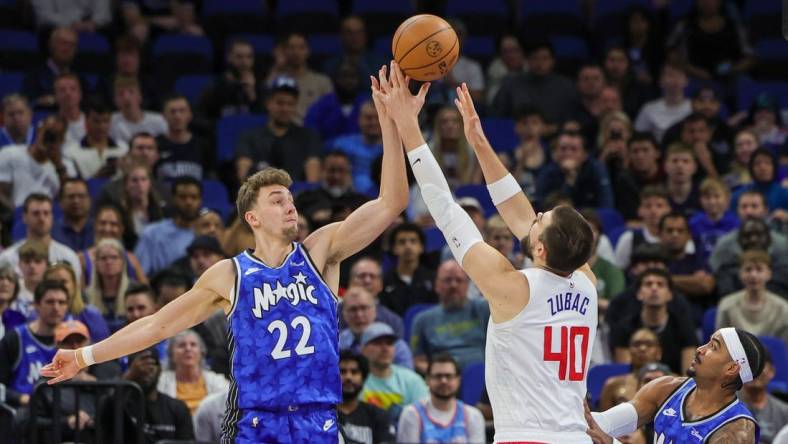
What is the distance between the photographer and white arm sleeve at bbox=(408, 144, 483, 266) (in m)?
6.21

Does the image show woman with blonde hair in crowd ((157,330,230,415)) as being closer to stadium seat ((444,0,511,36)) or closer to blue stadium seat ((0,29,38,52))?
blue stadium seat ((0,29,38,52))

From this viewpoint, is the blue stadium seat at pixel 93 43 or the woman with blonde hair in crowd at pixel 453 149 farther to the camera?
the blue stadium seat at pixel 93 43

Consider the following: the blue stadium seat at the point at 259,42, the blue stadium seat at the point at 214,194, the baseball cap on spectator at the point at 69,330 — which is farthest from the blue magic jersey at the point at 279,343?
the blue stadium seat at the point at 259,42

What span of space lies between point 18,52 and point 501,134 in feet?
17.5

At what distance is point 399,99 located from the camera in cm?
657

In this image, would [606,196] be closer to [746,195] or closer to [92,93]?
[746,195]

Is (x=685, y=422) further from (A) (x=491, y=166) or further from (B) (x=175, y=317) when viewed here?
(B) (x=175, y=317)

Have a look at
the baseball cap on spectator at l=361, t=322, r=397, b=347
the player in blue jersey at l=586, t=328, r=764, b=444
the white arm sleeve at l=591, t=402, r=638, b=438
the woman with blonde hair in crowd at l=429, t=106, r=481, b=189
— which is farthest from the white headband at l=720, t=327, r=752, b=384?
the woman with blonde hair in crowd at l=429, t=106, r=481, b=189

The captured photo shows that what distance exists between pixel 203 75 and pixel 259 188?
30.7ft

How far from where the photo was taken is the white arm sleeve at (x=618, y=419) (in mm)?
6953

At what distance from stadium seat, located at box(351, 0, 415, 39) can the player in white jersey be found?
10701 millimetres

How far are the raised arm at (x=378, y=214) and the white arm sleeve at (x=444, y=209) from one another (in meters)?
0.22

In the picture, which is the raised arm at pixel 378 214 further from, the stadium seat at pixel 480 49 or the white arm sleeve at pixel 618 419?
the stadium seat at pixel 480 49

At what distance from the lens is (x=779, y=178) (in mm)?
14703
